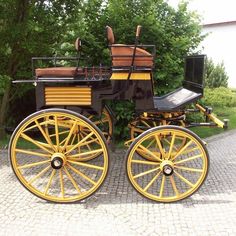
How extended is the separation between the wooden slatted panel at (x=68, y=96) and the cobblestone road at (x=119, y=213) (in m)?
1.04

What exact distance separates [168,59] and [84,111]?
94.6 inches

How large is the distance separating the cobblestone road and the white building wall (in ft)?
44.6

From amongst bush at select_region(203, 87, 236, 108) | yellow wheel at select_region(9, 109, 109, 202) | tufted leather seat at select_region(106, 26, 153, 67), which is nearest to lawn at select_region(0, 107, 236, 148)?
bush at select_region(203, 87, 236, 108)

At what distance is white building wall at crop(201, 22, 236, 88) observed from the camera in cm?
1736

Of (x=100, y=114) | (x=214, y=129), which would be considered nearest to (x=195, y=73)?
(x=100, y=114)

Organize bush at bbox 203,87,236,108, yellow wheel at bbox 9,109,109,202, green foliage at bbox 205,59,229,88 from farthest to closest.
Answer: green foliage at bbox 205,59,229,88
bush at bbox 203,87,236,108
yellow wheel at bbox 9,109,109,202

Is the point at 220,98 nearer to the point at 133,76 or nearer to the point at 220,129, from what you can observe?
the point at 220,129

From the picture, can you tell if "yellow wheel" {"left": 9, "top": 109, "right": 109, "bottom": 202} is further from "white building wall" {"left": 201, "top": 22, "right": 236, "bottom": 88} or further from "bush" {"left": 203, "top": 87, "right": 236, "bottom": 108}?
"white building wall" {"left": 201, "top": 22, "right": 236, "bottom": 88}

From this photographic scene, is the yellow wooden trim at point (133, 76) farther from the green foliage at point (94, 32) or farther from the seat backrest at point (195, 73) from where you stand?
the green foliage at point (94, 32)

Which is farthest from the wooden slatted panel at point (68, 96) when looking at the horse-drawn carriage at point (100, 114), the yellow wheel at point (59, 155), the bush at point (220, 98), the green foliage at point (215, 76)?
the green foliage at point (215, 76)

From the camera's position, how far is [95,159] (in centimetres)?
536

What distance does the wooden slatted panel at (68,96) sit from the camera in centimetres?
397

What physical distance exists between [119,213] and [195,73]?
1.96 meters

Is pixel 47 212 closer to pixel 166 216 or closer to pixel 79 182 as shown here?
pixel 79 182
